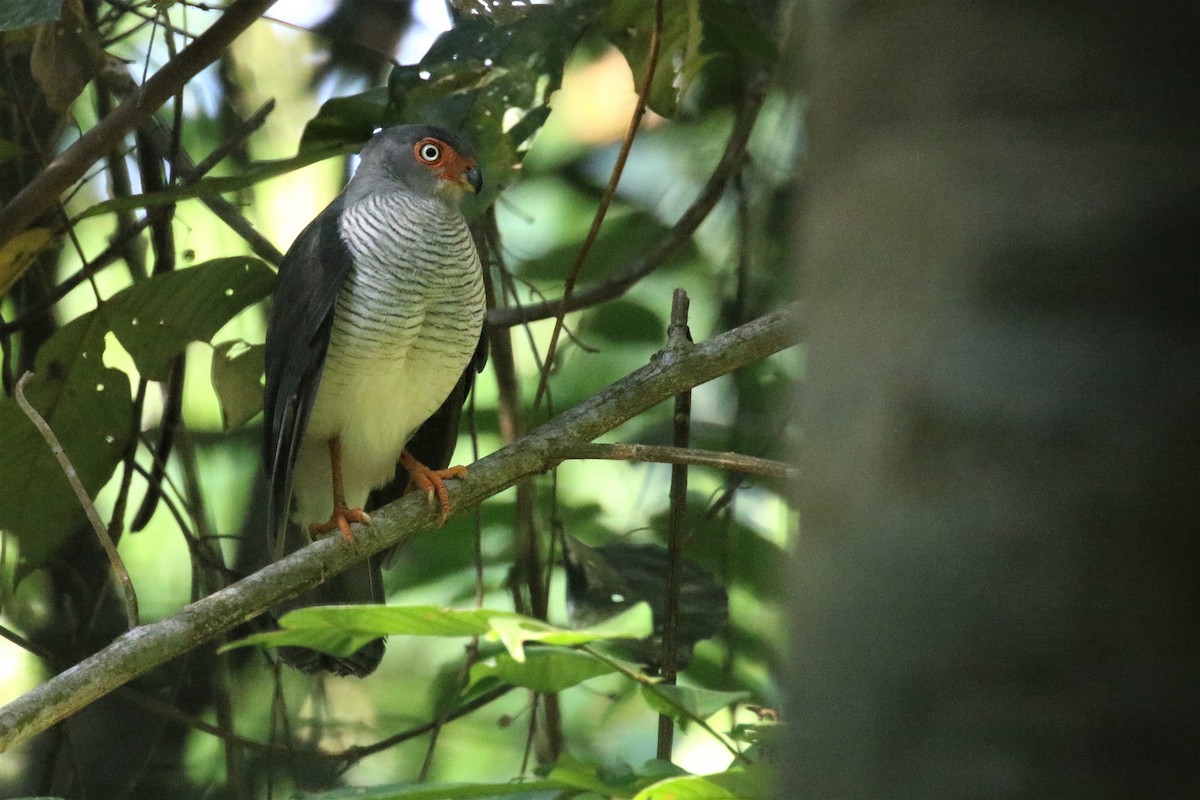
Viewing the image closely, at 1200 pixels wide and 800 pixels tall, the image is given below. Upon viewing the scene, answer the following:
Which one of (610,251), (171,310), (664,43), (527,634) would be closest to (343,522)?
(171,310)

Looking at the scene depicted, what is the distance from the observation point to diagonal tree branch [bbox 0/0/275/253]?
311cm

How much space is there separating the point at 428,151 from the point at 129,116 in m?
0.84

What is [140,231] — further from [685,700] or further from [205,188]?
[685,700]

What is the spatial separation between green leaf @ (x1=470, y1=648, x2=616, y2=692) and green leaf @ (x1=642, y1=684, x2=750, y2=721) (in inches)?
2.6

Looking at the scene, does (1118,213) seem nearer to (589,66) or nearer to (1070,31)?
(1070,31)

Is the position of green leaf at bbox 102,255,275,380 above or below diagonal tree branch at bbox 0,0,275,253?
below

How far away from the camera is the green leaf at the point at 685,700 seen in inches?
54.1

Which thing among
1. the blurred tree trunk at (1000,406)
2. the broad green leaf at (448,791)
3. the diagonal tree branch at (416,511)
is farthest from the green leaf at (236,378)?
the blurred tree trunk at (1000,406)

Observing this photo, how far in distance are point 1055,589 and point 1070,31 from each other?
0.88 feet

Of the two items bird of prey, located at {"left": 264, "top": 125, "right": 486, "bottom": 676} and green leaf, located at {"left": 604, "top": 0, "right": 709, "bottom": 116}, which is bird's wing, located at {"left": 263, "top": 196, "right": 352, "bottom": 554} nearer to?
bird of prey, located at {"left": 264, "top": 125, "right": 486, "bottom": 676}

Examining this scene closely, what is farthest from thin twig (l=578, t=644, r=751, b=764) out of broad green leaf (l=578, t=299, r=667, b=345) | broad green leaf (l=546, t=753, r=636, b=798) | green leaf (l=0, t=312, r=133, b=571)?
broad green leaf (l=578, t=299, r=667, b=345)

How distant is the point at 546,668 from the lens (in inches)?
53.8

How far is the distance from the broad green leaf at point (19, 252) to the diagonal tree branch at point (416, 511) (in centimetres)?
129

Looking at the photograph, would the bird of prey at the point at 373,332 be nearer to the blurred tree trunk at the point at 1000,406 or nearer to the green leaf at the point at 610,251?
the green leaf at the point at 610,251
